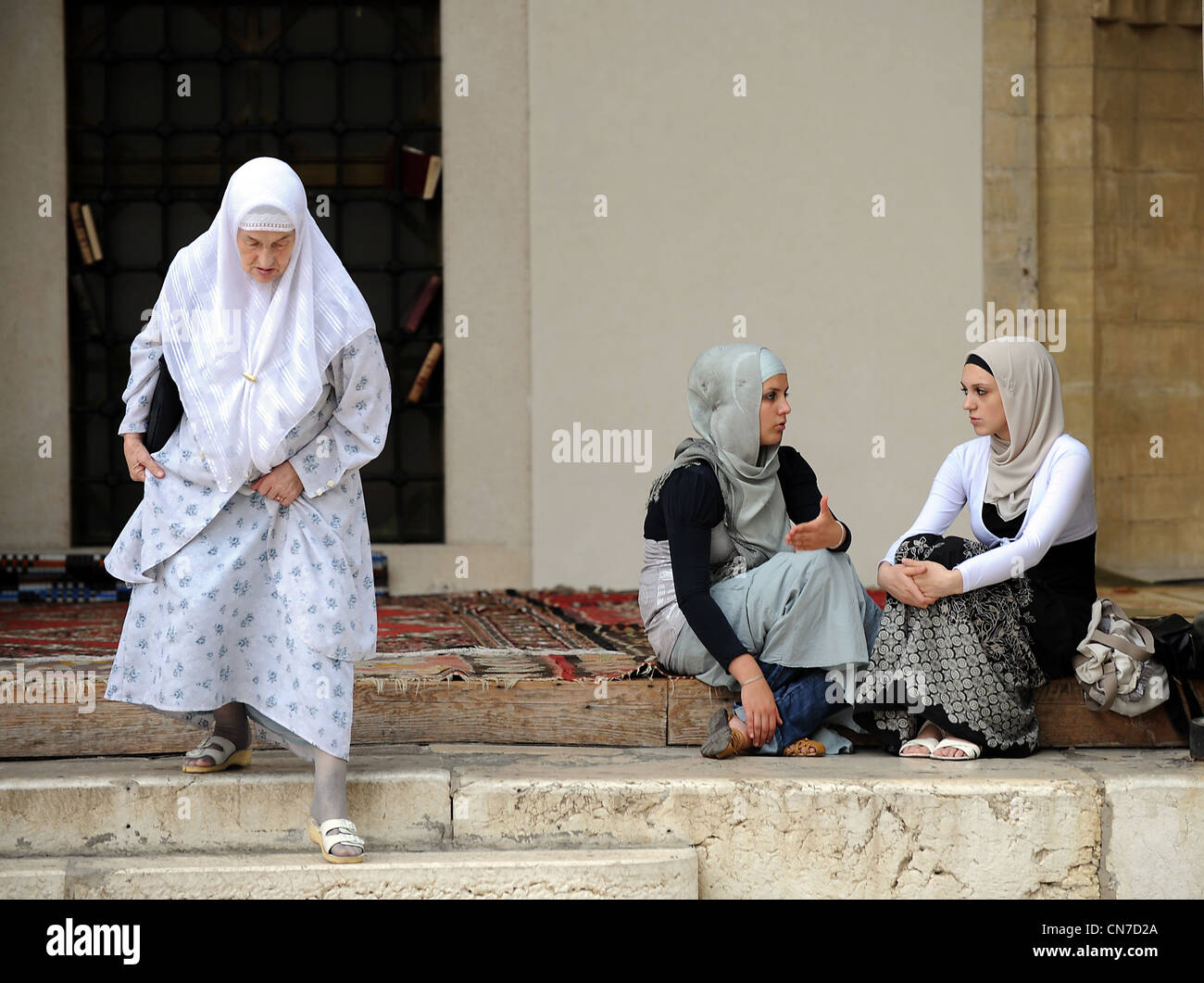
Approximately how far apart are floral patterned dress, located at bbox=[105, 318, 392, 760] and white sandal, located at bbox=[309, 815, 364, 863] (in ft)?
0.54

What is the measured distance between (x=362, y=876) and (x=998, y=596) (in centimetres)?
175

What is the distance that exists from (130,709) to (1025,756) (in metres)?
2.36

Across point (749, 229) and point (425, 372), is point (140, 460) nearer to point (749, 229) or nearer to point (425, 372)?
point (425, 372)

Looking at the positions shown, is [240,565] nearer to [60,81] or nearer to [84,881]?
[84,881]

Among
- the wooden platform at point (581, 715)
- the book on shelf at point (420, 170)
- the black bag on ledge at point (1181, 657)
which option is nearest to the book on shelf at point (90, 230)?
the book on shelf at point (420, 170)

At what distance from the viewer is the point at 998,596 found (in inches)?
143

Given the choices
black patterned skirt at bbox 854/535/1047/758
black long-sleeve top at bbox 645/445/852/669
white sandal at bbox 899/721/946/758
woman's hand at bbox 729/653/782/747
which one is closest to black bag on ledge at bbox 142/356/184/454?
black long-sleeve top at bbox 645/445/852/669

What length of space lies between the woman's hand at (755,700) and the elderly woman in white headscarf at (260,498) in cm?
94

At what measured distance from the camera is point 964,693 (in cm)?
362

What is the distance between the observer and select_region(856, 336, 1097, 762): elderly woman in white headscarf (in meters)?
3.61

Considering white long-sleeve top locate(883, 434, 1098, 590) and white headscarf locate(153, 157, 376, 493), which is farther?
white long-sleeve top locate(883, 434, 1098, 590)

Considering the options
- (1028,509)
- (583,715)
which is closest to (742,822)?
(583,715)

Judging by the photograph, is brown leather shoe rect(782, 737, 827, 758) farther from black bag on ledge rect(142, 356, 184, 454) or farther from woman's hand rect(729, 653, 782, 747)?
black bag on ledge rect(142, 356, 184, 454)
